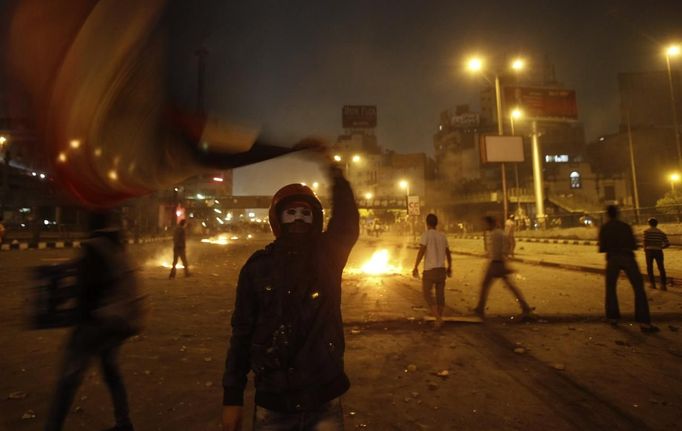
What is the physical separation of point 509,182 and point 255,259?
7988 centimetres

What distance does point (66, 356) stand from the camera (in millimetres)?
3322

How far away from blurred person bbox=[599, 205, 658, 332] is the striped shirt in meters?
4.17

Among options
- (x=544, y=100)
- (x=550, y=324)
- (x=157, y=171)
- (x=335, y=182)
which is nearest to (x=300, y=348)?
(x=335, y=182)

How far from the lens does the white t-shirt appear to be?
7.13 metres

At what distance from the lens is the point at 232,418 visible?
1891 mm

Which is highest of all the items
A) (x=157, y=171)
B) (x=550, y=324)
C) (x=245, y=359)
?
(x=157, y=171)

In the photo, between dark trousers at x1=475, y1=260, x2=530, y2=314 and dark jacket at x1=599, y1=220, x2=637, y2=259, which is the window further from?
dark jacket at x1=599, y1=220, x2=637, y2=259

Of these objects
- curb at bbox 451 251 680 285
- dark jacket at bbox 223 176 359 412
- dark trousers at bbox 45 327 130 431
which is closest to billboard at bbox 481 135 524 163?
curb at bbox 451 251 680 285

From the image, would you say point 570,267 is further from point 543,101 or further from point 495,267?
point 543,101

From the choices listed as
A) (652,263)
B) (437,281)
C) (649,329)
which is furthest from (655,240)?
(437,281)

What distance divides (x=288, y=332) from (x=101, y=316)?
2268mm

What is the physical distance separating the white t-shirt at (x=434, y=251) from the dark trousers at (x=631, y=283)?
266cm

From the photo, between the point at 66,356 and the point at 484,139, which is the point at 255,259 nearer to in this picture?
the point at 66,356

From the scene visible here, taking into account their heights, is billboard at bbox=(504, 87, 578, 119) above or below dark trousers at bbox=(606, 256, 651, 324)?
above
